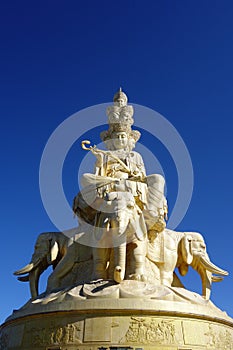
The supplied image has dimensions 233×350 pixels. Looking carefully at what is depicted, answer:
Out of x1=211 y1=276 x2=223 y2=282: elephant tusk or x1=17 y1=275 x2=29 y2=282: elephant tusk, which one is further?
x1=211 y1=276 x2=223 y2=282: elephant tusk

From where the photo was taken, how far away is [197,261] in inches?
550

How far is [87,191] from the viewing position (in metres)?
13.7

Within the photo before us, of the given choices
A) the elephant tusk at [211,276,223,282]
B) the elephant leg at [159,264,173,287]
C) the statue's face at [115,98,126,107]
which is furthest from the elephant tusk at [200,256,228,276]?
the statue's face at [115,98,126,107]

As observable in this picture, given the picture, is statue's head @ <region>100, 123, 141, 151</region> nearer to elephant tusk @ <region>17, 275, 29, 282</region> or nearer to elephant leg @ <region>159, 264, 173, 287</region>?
elephant leg @ <region>159, 264, 173, 287</region>

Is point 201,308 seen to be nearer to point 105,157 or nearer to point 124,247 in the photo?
point 124,247

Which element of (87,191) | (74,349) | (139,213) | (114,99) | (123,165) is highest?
(114,99)

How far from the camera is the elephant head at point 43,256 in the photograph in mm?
13766

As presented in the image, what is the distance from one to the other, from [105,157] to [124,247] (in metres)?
3.99

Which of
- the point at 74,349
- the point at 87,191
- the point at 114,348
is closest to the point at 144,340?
the point at 114,348

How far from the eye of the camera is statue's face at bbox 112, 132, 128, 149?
15930mm

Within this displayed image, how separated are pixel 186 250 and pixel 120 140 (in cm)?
456

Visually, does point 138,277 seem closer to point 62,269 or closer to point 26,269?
point 62,269

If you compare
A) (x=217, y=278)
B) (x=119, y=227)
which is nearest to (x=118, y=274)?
(x=119, y=227)

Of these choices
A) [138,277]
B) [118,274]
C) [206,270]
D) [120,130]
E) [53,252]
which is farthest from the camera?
[120,130]
